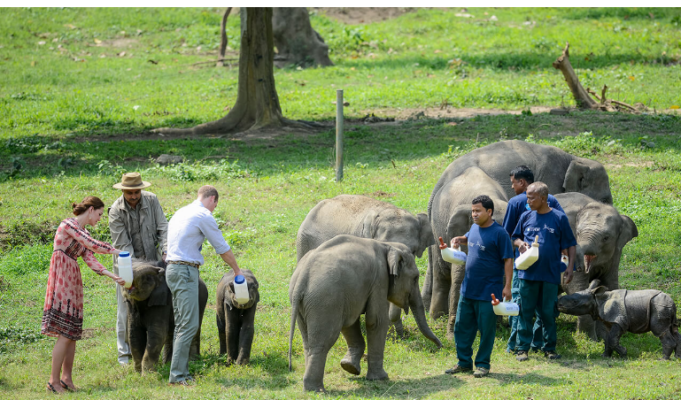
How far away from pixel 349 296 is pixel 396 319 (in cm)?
152

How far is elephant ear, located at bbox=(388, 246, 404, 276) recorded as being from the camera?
726cm

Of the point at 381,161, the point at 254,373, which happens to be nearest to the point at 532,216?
the point at 254,373

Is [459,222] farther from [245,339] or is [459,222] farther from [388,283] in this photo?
[245,339]

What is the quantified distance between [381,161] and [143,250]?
8.64 meters

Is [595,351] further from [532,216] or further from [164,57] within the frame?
[164,57]

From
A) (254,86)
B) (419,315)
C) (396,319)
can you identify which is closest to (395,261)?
(419,315)

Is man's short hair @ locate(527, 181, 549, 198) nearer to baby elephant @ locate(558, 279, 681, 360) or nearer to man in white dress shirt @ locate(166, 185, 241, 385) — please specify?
baby elephant @ locate(558, 279, 681, 360)

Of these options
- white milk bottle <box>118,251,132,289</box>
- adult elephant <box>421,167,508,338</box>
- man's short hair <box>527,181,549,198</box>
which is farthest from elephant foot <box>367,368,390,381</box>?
white milk bottle <box>118,251,132,289</box>

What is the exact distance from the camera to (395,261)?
727 cm

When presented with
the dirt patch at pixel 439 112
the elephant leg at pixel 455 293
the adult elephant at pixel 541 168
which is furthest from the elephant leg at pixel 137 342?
the dirt patch at pixel 439 112

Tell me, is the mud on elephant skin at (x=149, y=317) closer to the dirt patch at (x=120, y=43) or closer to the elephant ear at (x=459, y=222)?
the elephant ear at (x=459, y=222)

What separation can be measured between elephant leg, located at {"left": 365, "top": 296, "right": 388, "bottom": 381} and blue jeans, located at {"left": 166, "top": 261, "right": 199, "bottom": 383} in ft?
5.59

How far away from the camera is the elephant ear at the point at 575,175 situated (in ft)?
33.9

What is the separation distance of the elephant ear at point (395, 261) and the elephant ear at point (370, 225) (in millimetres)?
1080
